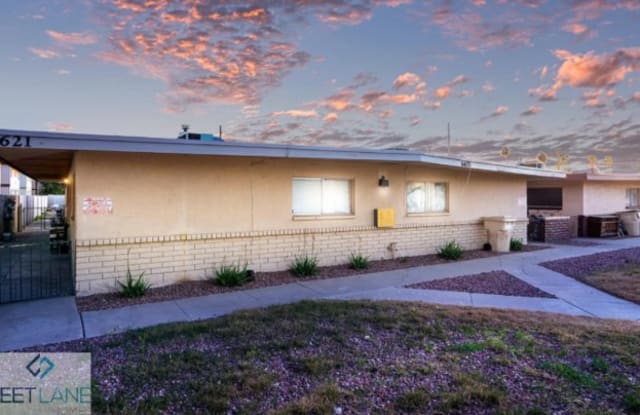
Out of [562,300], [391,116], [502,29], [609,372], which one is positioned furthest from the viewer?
[391,116]

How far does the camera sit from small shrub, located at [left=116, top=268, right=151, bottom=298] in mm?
6805

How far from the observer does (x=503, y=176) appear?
43.7ft

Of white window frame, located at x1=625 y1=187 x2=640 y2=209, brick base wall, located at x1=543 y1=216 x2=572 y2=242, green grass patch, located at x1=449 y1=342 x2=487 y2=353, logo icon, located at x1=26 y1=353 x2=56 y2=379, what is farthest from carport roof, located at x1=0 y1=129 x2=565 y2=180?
white window frame, located at x1=625 y1=187 x2=640 y2=209

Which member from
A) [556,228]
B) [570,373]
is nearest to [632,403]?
[570,373]

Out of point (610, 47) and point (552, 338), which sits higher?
point (610, 47)

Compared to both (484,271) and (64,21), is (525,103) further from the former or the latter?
(64,21)

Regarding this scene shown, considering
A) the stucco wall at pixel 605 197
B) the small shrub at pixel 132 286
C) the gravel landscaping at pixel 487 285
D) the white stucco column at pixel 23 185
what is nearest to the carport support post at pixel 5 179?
the white stucco column at pixel 23 185

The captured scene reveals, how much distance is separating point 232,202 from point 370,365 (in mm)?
5199

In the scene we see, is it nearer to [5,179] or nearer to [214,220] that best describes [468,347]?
[214,220]

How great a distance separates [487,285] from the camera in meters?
7.86

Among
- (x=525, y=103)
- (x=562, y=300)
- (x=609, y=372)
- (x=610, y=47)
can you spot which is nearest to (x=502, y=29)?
(x=610, y=47)

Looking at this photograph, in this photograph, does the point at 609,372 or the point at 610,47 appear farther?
the point at 610,47

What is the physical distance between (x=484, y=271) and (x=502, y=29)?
623 cm

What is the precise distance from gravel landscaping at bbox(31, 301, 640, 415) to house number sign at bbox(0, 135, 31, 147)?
9.43 ft
